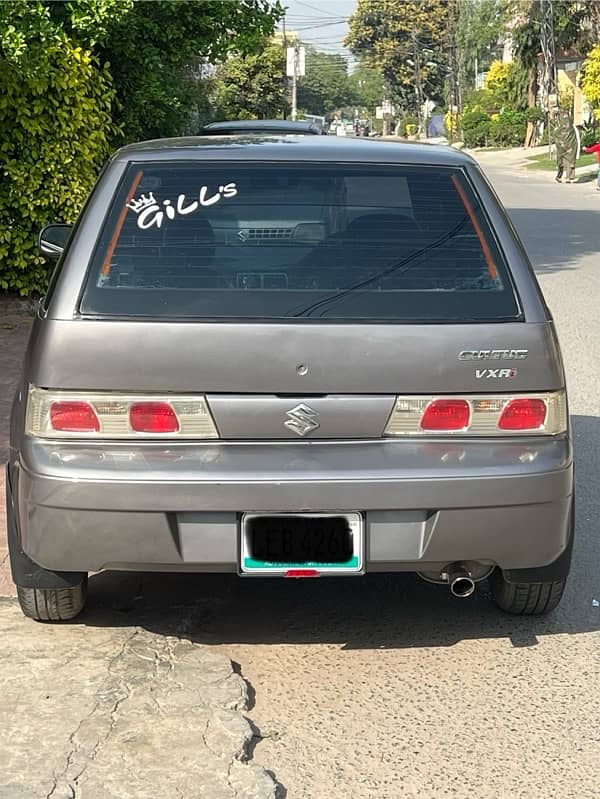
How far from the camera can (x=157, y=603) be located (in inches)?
184

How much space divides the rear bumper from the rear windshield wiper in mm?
432

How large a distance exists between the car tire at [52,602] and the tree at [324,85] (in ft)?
384

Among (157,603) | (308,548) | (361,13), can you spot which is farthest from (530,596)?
(361,13)

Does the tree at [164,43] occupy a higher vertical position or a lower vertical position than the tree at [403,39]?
higher

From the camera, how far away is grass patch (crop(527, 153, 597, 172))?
42.3m

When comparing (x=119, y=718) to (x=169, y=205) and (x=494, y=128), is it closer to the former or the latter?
(x=169, y=205)


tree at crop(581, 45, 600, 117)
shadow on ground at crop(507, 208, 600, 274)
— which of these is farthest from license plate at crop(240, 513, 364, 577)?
tree at crop(581, 45, 600, 117)

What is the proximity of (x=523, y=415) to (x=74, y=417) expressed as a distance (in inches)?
55.7

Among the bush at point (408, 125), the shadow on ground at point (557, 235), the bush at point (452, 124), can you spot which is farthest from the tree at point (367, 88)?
the shadow on ground at point (557, 235)

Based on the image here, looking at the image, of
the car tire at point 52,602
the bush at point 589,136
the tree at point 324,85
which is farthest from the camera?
the tree at point 324,85

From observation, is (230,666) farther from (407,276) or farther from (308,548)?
(407,276)

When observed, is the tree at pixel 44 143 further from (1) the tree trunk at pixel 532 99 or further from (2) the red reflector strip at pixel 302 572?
(1) the tree trunk at pixel 532 99

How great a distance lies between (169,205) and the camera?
420 centimetres

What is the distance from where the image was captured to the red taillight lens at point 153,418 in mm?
3830
